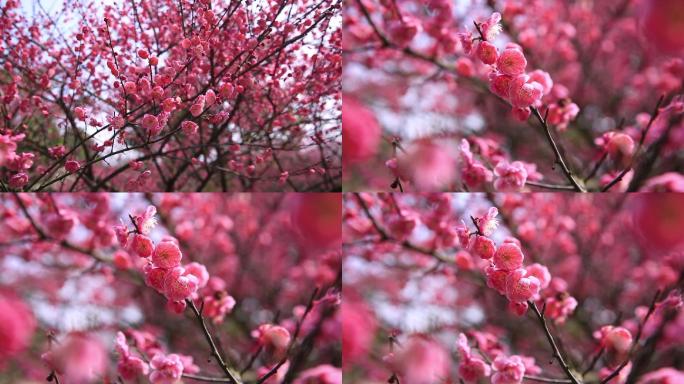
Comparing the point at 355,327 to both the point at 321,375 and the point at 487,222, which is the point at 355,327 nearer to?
the point at 321,375

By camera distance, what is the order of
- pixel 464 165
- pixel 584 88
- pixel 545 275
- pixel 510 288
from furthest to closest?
pixel 584 88
pixel 464 165
pixel 545 275
pixel 510 288

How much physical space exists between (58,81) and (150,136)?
21 cm

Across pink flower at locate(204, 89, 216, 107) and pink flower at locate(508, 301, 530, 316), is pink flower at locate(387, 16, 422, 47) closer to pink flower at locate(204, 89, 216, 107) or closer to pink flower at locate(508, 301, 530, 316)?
pink flower at locate(204, 89, 216, 107)

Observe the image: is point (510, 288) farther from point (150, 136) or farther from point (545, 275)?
point (150, 136)

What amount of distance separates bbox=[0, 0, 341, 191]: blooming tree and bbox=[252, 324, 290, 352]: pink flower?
36cm

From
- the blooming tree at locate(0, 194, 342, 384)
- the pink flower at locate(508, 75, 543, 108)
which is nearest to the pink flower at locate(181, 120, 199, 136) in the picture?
the blooming tree at locate(0, 194, 342, 384)

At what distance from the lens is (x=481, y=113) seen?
149 centimetres

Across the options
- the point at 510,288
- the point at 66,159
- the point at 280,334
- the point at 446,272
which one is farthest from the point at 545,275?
the point at 66,159

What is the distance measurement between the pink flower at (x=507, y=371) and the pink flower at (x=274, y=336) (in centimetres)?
46

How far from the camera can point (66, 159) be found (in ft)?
3.79

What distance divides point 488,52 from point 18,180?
3.03 feet

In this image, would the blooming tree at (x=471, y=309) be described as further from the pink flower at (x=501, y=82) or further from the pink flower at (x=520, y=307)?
the pink flower at (x=501, y=82)

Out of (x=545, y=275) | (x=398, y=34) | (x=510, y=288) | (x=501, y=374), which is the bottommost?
(x=501, y=374)

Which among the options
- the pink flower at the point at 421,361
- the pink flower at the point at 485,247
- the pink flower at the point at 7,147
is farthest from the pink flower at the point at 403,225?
the pink flower at the point at 7,147
